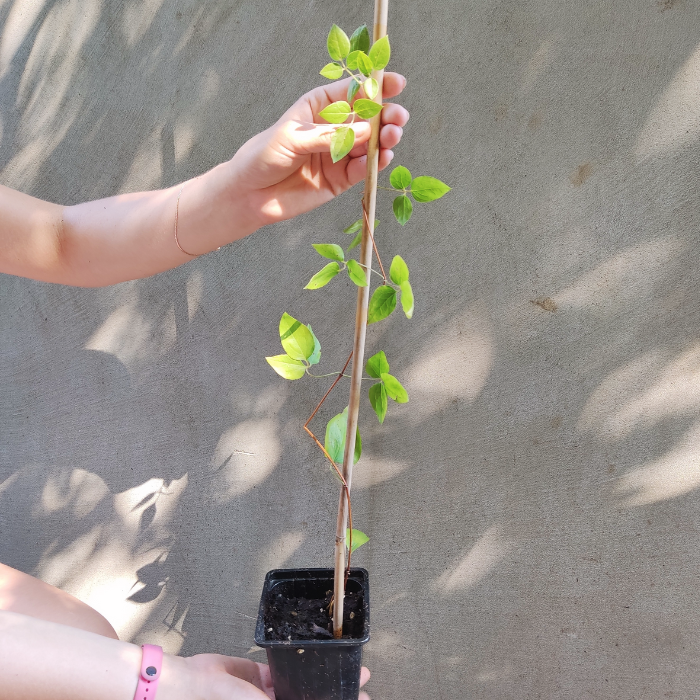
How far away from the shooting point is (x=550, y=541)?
1.52m

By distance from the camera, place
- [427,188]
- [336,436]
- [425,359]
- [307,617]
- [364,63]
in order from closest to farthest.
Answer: [364,63] → [427,188] → [336,436] → [307,617] → [425,359]

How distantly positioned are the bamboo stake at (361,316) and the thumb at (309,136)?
48 millimetres

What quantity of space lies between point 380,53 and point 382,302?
37 cm

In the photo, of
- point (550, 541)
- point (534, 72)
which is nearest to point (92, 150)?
point (534, 72)

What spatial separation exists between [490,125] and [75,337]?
1.34m

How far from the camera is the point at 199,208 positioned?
1.19 meters

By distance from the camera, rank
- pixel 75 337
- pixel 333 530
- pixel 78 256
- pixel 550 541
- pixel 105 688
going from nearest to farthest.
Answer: pixel 105 688, pixel 78 256, pixel 550 541, pixel 333 530, pixel 75 337

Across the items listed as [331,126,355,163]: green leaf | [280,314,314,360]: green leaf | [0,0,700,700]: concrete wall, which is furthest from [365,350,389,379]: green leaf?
[0,0,700,700]: concrete wall

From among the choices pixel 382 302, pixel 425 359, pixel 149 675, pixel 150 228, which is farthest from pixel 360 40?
pixel 149 675

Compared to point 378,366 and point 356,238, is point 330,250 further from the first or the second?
point 378,366

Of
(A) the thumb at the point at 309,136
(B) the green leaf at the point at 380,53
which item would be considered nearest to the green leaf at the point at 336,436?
(A) the thumb at the point at 309,136

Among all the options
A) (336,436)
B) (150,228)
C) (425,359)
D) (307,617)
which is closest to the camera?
(336,436)

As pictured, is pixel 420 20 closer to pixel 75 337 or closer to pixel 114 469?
pixel 75 337

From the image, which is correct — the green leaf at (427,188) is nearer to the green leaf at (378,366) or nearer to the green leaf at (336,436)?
the green leaf at (378,366)
